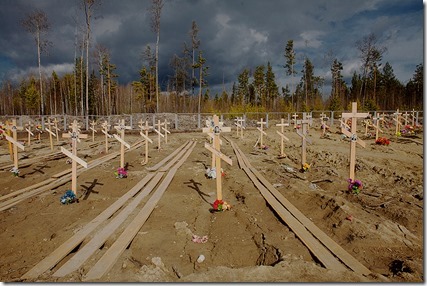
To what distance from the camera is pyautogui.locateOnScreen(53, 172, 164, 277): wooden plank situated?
3379 millimetres

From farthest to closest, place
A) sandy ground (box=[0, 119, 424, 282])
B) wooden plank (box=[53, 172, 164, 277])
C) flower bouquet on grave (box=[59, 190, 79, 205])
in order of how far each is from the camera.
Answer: flower bouquet on grave (box=[59, 190, 79, 205])
wooden plank (box=[53, 172, 164, 277])
sandy ground (box=[0, 119, 424, 282])

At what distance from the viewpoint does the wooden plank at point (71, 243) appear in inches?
132

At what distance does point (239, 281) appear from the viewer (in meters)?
3.07

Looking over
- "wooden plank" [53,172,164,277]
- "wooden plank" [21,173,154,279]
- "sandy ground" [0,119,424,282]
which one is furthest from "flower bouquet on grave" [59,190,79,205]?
"wooden plank" [53,172,164,277]

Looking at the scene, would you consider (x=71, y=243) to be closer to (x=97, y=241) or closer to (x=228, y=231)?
(x=97, y=241)

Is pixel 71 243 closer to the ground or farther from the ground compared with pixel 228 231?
farther from the ground

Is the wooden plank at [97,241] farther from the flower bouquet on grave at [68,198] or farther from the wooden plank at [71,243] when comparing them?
the flower bouquet on grave at [68,198]

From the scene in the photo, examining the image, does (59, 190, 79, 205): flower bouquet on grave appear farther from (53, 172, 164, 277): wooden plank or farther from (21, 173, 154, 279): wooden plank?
(53, 172, 164, 277): wooden plank

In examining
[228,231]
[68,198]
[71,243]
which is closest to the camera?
[71,243]

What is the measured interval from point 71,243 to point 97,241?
1.22 ft

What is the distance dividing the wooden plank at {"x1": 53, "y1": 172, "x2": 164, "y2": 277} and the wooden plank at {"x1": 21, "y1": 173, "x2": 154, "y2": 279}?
0.17 meters

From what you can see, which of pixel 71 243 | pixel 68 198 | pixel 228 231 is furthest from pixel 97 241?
pixel 68 198

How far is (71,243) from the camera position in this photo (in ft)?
13.5

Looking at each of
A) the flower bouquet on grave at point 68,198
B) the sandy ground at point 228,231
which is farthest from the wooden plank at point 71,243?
the flower bouquet on grave at point 68,198
